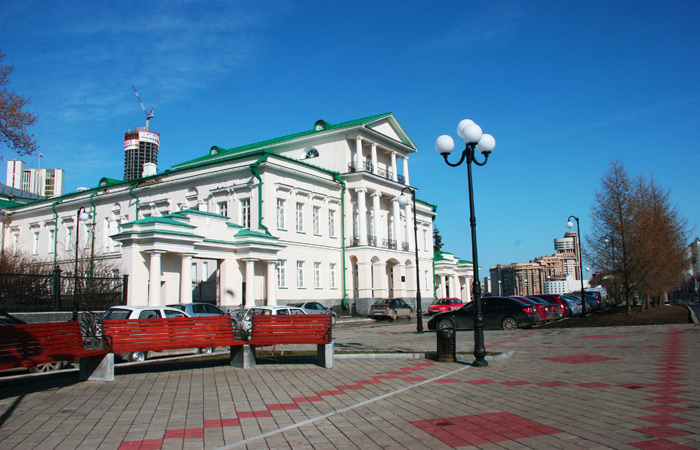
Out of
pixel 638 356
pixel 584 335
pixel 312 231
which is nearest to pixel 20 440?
pixel 638 356

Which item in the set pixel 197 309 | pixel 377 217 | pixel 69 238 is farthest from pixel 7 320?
pixel 69 238

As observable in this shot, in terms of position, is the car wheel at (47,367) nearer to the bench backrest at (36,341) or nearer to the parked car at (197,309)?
the bench backrest at (36,341)

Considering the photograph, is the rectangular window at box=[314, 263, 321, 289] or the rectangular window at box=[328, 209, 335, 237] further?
the rectangular window at box=[328, 209, 335, 237]

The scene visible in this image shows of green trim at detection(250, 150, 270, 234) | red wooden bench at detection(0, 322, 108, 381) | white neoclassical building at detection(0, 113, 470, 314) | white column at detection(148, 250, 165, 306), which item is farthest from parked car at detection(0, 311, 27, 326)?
green trim at detection(250, 150, 270, 234)

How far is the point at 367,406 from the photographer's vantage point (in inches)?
300

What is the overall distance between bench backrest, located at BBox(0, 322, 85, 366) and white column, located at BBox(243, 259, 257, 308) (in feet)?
70.1

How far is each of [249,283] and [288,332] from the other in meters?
20.2

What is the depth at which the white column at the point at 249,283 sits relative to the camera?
3058 cm

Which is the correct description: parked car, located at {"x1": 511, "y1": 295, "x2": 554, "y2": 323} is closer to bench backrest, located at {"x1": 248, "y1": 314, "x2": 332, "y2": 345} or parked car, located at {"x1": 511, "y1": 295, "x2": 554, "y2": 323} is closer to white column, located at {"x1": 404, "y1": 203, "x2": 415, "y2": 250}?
bench backrest, located at {"x1": 248, "y1": 314, "x2": 332, "y2": 345}

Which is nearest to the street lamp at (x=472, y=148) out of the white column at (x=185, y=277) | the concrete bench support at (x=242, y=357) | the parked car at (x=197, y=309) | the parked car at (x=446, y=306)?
the concrete bench support at (x=242, y=357)

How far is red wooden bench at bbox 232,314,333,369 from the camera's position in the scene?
11148 mm

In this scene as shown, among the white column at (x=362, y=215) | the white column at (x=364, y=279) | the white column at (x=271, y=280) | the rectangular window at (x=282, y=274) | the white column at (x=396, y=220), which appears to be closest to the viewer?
the white column at (x=271, y=280)

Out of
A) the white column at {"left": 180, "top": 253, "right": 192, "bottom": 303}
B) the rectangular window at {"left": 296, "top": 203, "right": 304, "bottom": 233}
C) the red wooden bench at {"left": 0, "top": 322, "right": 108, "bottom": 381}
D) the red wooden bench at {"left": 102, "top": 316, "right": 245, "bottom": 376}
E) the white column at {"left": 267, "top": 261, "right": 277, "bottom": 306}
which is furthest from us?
the rectangular window at {"left": 296, "top": 203, "right": 304, "bottom": 233}

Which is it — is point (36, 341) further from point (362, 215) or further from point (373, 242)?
point (373, 242)
